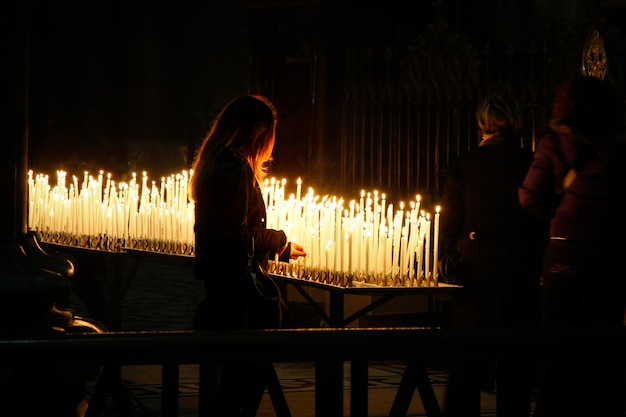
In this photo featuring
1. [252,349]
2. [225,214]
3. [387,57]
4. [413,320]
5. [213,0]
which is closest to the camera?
[252,349]

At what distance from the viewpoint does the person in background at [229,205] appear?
5445mm

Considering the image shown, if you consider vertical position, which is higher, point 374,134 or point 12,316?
point 374,134

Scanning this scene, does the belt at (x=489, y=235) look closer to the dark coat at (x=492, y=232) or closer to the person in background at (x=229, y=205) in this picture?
the dark coat at (x=492, y=232)

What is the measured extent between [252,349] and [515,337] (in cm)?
67

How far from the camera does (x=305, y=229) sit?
289 inches

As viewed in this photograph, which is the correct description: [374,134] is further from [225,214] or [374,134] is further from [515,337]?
[515,337]

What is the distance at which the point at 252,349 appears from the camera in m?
3.43

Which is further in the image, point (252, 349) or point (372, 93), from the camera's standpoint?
point (372, 93)

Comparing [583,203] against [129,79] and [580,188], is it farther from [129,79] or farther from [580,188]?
[129,79]

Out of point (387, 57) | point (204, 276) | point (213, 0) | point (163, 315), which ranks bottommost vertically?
point (163, 315)

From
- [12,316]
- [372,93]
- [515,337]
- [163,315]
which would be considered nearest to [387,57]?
[372,93]

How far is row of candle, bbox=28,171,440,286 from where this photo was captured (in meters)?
6.80

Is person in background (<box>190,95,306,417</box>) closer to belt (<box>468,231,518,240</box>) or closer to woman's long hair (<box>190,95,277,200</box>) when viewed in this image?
woman's long hair (<box>190,95,277,200</box>)

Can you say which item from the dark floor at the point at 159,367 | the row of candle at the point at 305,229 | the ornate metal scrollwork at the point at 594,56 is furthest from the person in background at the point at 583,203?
the ornate metal scrollwork at the point at 594,56
